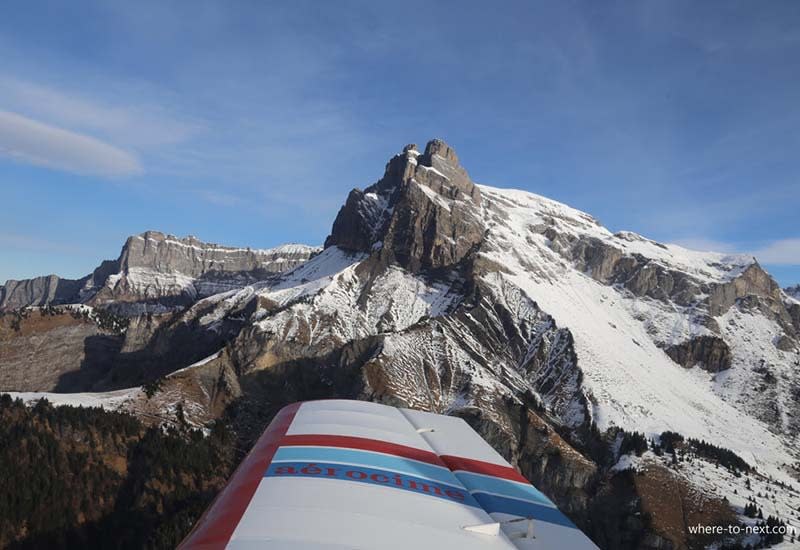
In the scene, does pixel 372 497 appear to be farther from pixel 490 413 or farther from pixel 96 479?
pixel 490 413

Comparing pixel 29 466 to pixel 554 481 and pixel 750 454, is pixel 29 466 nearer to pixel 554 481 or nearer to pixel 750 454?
pixel 554 481

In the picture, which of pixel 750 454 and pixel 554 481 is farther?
pixel 750 454

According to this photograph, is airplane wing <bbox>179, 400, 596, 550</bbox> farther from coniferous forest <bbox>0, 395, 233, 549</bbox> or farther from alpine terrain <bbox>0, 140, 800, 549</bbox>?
alpine terrain <bbox>0, 140, 800, 549</bbox>

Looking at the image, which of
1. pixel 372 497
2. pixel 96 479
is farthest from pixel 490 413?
pixel 372 497

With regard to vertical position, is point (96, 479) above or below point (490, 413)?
below

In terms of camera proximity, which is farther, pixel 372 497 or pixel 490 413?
pixel 490 413

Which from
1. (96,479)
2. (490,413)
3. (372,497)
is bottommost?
(96,479)

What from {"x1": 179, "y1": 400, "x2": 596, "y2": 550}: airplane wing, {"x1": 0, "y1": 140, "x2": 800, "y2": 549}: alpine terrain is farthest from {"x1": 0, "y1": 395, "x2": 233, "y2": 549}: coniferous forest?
{"x1": 179, "y1": 400, "x2": 596, "y2": 550}: airplane wing

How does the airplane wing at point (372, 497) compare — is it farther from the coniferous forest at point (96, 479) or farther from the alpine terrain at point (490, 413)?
the alpine terrain at point (490, 413)

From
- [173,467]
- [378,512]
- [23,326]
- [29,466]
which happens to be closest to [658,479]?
[173,467]
